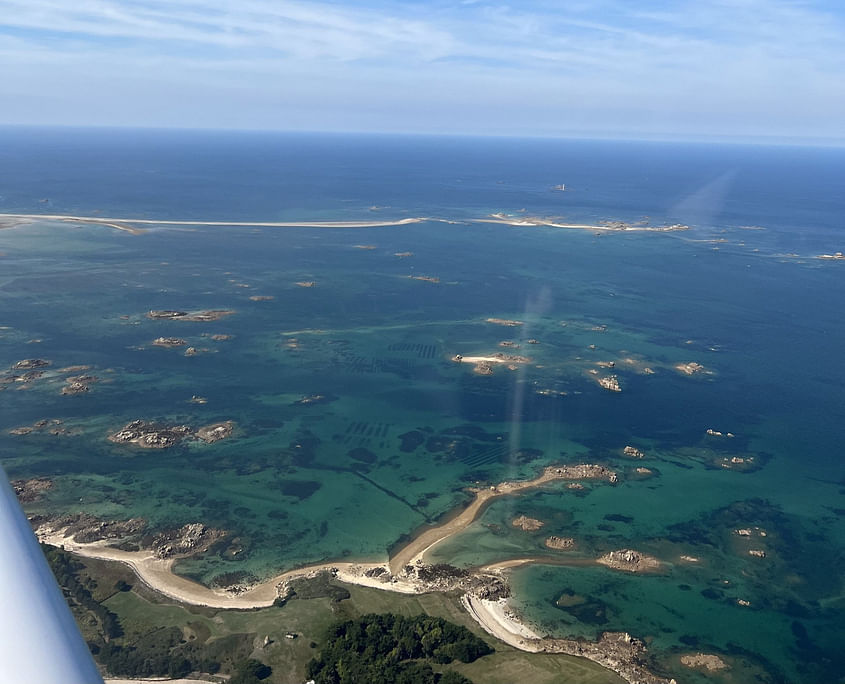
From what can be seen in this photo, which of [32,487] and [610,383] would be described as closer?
[32,487]

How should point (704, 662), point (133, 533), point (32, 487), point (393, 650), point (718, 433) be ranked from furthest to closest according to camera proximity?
1. point (718, 433)
2. point (32, 487)
3. point (133, 533)
4. point (704, 662)
5. point (393, 650)

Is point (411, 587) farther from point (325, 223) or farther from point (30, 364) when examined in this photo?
point (325, 223)

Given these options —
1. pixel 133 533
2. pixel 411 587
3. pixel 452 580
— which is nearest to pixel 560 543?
pixel 452 580

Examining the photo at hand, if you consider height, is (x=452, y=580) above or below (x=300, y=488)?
below

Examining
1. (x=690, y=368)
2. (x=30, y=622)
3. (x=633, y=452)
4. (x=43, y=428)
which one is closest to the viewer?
(x=30, y=622)

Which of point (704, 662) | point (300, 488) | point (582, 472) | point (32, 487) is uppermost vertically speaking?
point (582, 472)
